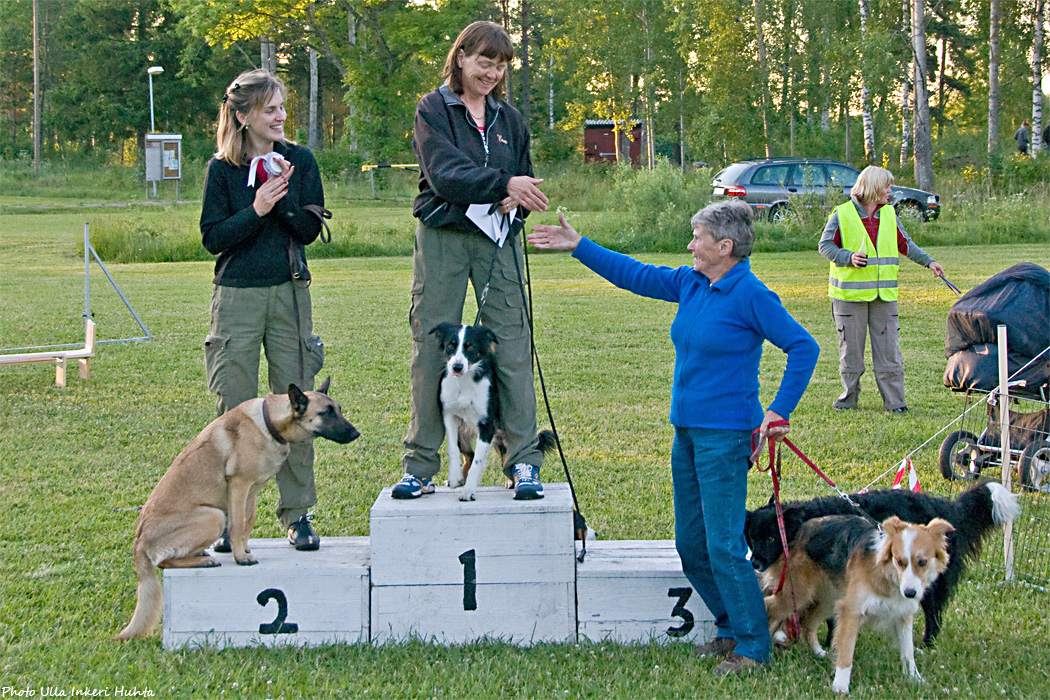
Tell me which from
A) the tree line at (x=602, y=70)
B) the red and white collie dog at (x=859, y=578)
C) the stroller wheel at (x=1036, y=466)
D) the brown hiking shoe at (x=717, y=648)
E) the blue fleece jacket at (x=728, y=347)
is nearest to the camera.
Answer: the red and white collie dog at (x=859, y=578)

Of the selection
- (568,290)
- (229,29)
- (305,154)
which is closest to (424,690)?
(305,154)

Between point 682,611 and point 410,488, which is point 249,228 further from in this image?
point 682,611

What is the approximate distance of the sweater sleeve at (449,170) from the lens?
3811 mm

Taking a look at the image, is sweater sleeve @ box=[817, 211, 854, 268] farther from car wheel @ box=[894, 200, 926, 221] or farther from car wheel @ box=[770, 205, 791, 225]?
car wheel @ box=[894, 200, 926, 221]

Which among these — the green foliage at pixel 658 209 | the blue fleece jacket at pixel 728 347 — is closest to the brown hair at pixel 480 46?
the blue fleece jacket at pixel 728 347

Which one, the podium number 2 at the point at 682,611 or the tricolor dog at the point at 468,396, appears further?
the tricolor dog at the point at 468,396

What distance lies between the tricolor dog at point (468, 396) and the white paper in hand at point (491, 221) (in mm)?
401

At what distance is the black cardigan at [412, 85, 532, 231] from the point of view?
3.83 m

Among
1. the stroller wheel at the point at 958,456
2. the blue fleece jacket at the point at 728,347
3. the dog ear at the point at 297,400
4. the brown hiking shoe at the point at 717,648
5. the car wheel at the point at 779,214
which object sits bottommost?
the brown hiking shoe at the point at 717,648

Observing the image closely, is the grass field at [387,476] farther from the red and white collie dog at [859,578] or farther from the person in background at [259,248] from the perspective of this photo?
the person in background at [259,248]

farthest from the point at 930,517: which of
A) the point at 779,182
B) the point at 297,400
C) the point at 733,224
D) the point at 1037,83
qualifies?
the point at 1037,83

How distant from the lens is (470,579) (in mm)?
3916

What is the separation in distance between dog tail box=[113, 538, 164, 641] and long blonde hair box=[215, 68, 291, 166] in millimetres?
1692

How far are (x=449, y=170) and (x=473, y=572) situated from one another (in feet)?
5.39
